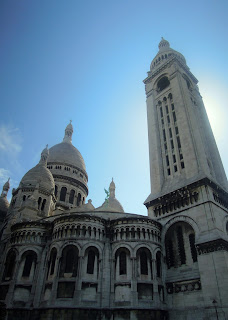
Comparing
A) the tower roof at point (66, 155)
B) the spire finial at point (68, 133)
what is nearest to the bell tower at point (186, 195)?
the tower roof at point (66, 155)

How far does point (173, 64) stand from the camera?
4244 centimetres

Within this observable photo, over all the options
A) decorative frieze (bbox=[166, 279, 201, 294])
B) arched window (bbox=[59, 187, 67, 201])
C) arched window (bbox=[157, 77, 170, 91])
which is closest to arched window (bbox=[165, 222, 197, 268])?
decorative frieze (bbox=[166, 279, 201, 294])

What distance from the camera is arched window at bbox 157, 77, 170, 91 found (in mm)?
44141

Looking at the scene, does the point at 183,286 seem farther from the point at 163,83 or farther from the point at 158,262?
the point at 163,83

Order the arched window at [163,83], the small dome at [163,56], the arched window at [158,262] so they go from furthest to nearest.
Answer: the small dome at [163,56], the arched window at [163,83], the arched window at [158,262]

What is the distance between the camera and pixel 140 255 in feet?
86.8

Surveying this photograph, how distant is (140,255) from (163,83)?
30.0 metres

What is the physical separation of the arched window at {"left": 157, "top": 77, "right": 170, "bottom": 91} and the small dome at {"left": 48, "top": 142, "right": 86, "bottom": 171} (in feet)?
79.0

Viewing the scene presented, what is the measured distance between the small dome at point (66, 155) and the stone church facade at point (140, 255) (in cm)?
1976

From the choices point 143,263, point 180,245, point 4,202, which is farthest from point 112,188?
point 143,263

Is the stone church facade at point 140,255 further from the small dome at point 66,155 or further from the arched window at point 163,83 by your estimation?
the small dome at point 66,155

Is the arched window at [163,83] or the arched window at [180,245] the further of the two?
the arched window at [163,83]

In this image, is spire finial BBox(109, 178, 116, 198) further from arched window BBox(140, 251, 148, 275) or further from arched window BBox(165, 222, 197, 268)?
arched window BBox(140, 251, 148, 275)

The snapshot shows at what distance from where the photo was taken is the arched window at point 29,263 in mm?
27359
